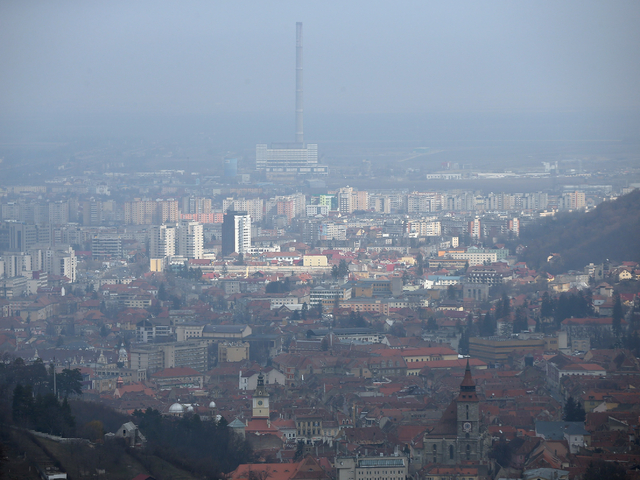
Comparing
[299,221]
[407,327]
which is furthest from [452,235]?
[407,327]

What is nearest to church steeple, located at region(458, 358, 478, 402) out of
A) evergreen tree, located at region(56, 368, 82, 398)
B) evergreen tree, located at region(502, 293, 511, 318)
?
evergreen tree, located at region(56, 368, 82, 398)

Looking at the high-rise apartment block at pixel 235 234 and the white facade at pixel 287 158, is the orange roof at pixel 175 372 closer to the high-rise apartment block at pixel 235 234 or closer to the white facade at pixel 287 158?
the high-rise apartment block at pixel 235 234

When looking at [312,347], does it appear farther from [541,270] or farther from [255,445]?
[541,270]

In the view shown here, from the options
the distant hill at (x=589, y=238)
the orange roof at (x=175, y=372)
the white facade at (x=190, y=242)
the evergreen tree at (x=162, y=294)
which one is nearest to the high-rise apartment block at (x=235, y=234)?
the white facade at (x=190, y=242)

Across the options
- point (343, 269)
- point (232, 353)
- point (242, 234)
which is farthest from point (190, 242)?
point (232, 353)

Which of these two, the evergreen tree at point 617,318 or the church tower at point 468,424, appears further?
the evergreen tree at point 617,318
